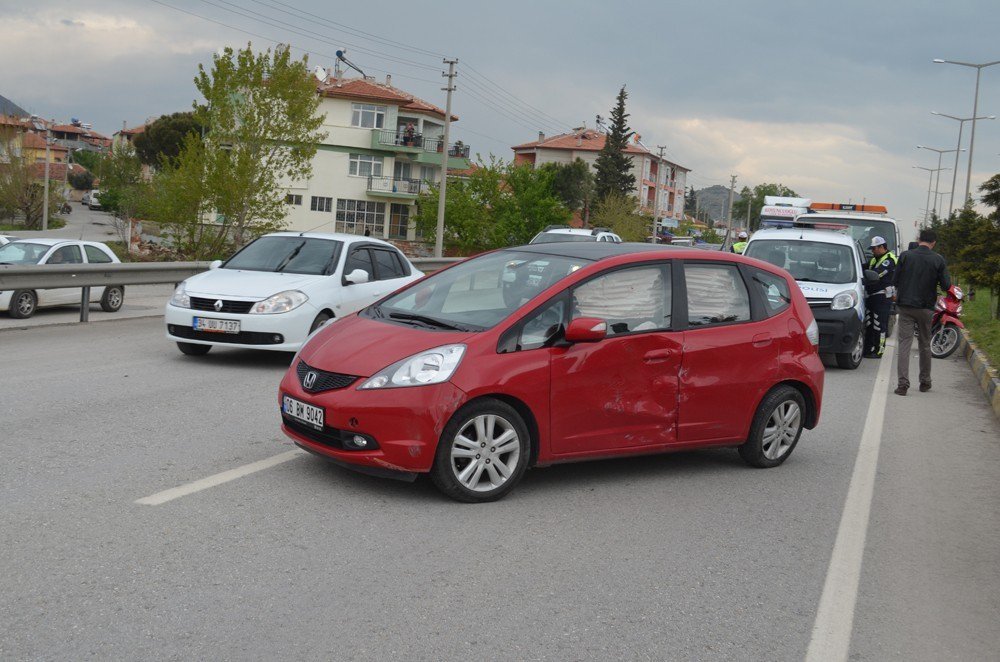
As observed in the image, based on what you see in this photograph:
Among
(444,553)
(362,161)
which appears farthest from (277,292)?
(362,161)

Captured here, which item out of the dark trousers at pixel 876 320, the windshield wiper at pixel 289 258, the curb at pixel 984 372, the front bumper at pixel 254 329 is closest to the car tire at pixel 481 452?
the front bumper at pixel 254 329

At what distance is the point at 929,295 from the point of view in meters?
12.9

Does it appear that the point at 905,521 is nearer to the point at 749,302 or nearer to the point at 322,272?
the point at 749,302

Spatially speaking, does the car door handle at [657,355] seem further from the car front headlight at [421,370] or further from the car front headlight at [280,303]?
the car front headlight at [280,303]

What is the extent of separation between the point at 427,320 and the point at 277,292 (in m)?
4.95

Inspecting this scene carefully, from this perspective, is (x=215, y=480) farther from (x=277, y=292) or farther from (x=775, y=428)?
(x=277, y=292)

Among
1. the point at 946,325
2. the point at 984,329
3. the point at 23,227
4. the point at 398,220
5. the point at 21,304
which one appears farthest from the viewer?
the point at 398,220

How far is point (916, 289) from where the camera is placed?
12.9 metres

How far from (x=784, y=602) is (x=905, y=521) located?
7.24 ft

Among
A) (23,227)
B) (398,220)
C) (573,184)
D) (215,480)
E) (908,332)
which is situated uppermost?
(573,184)

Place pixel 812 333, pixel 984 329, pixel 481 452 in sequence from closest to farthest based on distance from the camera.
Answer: pixel 481 452, pixel 812 333, pixel 984 329

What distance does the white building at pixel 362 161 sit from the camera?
77500mm

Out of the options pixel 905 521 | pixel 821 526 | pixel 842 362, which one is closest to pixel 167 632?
pixel 821 526

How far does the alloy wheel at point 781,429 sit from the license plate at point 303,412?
11.1ft
